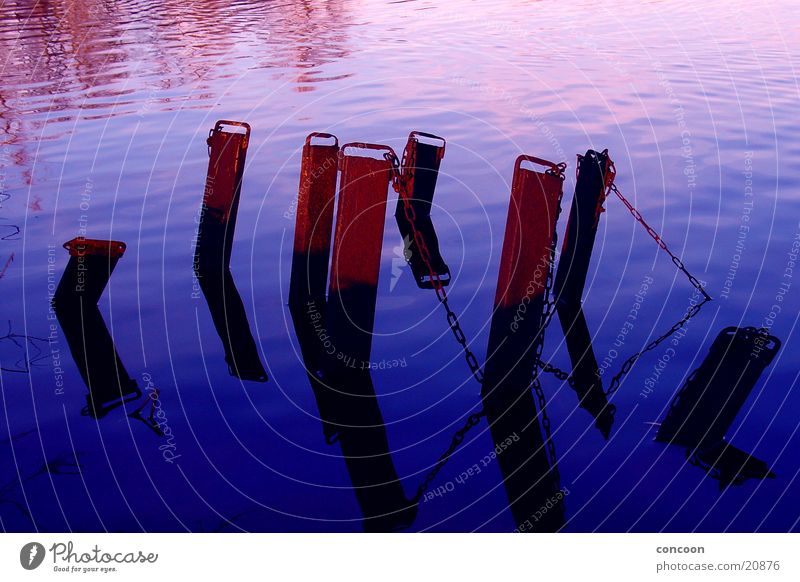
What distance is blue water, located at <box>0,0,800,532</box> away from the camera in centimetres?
761

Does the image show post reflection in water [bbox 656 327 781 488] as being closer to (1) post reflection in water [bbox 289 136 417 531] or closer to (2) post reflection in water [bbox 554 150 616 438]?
(2) post reflection in water [bbox 554 150 616 438]

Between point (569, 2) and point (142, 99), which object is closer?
point (142, 99)

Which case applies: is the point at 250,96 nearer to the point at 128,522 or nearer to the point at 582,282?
the point at 582,282

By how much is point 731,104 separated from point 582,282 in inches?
497

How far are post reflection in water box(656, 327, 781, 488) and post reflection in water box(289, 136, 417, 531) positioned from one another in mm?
2826

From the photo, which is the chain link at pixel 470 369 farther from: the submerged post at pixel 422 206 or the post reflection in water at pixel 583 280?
the submerged post at pixel 422 206

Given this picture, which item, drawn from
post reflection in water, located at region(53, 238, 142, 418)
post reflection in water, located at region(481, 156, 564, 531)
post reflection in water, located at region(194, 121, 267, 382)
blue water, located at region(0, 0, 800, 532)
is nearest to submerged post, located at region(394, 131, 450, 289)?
blue water, located at region(0, 0, 800, 532)

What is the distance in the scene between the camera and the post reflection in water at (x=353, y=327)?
25.8 ft

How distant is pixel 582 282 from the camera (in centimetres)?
1093

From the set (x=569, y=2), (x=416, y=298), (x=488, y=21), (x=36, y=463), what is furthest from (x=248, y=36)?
(x=36, y=463)

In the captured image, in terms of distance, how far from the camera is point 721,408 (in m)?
8.24

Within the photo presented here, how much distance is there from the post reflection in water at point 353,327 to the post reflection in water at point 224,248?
2.56ft

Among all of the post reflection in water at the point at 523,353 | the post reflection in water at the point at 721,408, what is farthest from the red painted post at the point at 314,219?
the post reflection in water at the point at 721,408

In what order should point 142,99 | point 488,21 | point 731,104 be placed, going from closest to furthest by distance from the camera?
point 731,104 → point 142,99 → point 488,21
